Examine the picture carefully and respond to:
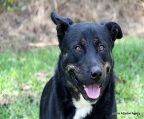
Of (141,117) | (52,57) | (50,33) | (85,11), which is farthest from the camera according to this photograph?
(85,11)

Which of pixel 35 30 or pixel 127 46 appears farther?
pixel 35 30

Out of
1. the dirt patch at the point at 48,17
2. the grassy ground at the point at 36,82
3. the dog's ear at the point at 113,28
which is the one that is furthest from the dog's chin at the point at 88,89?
the dirt patch at the point at 48,17

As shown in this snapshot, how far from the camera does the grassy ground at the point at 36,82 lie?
7869 millimetres

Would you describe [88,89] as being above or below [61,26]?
below

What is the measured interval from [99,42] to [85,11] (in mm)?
13848

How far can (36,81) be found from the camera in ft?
30.8

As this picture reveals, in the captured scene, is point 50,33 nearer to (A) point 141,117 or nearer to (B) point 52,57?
(B) point 52,57

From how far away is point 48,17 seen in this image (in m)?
18.3

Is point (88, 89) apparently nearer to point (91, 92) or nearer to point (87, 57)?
point (91, 92)

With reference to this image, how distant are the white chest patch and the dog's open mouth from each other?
0.11 m

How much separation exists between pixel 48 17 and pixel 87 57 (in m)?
13.2

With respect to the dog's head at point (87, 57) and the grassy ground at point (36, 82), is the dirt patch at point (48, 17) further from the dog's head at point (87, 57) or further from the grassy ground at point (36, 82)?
the dog's head at point (87, 57)

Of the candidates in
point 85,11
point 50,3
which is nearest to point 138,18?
point 85,11

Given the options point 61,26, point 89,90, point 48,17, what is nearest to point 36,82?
point 61,26
